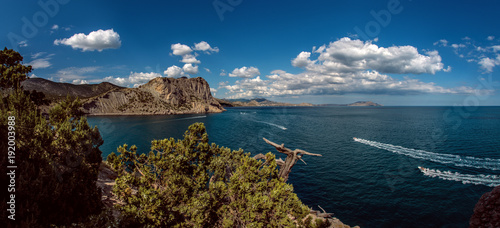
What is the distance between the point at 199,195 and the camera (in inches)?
599

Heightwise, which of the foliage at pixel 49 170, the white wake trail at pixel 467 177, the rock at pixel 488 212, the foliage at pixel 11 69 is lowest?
the white wake trail at pixel 467 177

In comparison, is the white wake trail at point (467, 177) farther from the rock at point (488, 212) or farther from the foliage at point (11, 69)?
the foliage at point (11, 69)

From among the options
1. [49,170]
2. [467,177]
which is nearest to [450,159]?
[467,177]

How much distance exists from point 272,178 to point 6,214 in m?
14.0

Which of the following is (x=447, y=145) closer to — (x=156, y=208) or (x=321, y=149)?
(x=321, y=149)

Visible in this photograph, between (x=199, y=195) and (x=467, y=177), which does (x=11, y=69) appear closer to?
(x=199, y=195)

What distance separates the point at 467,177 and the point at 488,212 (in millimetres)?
28076

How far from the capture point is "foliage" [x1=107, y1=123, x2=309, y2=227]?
40.4 feet

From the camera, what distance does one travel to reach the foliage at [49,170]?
8547mm

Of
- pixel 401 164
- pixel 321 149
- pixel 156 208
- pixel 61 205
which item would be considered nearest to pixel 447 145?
pixel 401 164

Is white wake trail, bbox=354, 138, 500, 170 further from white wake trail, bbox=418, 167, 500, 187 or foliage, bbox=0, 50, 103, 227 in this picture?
foliage, bbox=0, 50, 103, 227

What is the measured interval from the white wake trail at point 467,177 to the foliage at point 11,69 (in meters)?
55.9

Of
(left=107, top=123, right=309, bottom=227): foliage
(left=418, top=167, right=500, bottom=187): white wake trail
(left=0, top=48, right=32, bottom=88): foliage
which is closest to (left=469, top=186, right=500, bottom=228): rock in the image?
(left=107, top=123, right=309, bottom=227): foliage

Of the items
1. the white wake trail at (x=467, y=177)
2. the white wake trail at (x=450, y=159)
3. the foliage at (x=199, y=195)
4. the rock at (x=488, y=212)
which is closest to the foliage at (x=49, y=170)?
the foliage at (x=199, y=195)
